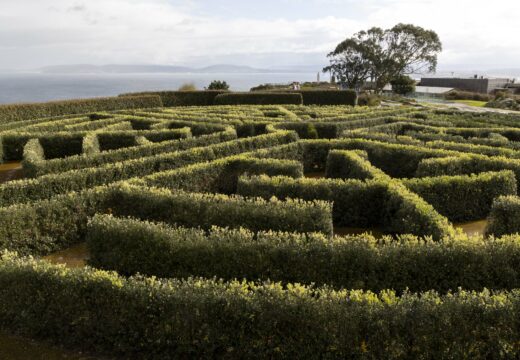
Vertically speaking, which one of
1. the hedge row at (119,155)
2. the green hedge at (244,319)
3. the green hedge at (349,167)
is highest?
the hedge row at (119,155)

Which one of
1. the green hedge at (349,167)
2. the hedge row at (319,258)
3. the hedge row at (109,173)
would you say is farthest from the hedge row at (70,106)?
the hedge row at (319,258)

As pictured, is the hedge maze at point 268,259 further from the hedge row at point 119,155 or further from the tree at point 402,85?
the tree at point 402,85

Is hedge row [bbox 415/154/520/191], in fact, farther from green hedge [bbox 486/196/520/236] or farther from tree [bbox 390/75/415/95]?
tree [bbox 390/75/415/95]

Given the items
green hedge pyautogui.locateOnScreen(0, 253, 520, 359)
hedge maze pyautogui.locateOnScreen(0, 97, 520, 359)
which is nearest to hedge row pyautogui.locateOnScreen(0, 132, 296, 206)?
hedge maze pyautogui.locateOnScreen(0, 97, 520, 359)

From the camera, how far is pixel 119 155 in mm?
16391

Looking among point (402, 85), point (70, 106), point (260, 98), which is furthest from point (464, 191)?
point (402, 85)

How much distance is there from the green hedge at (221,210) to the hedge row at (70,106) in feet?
→ 76.9

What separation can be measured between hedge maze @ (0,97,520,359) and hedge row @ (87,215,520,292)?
0.09 ft

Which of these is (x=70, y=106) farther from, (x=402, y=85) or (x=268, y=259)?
(x=402, y=85)

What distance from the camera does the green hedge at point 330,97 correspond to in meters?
43.3

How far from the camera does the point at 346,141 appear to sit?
717 inches

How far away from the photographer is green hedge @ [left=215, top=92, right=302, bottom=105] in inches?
1587

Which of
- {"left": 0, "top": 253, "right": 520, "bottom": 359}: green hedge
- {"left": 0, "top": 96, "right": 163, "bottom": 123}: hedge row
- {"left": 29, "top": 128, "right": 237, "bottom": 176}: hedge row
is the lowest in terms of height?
{"left": 0, "top": 253, "right": 520, "bottom": 359}: green hedge

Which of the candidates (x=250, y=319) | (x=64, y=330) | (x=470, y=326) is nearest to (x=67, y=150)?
(x=64, y=330)
